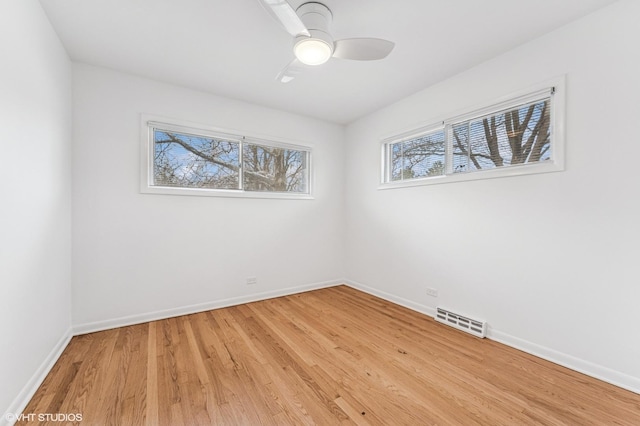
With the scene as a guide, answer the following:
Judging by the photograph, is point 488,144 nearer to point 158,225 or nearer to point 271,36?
point 271,36

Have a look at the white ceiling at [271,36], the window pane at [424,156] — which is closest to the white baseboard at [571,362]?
the window pane at [424,156]

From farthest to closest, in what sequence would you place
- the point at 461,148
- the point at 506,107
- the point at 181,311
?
the point at 181,311
the point at 461,148
the point at 506,107

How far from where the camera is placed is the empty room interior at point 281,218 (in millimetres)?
1606

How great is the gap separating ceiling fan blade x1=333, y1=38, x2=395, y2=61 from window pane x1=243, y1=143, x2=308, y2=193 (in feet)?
6.35

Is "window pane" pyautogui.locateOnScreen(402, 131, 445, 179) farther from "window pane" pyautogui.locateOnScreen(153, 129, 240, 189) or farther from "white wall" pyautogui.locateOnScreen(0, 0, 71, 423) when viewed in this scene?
"white wall" pyautogui.locateOnScreen(0, 0, 71, 423)

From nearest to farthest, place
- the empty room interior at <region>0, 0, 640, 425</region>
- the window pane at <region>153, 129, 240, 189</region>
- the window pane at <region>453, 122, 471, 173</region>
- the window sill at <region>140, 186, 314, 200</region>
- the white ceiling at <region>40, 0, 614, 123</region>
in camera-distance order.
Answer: the empty room interior at <region>0, 0, 640, 425</region>
the white ceiling at <region>40, 0, 614, 123</region>
the window pane at <region>453, 122, 471, 173</region>
the window sill at <region>140, 186, 314, 200</region>
the window pane at <region>153, 129, 240, 189</region>

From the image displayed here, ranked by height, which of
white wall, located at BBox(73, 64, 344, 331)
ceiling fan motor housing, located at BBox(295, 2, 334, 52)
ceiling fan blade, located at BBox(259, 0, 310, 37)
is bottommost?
white wall, located at BBox(73, 64, 344, 331)

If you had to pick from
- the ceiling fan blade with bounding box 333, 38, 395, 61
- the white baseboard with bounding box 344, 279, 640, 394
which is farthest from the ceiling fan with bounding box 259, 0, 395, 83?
the white baseboard with bounding box 344, 279, 640, 394

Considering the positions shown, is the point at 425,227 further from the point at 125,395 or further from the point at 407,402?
the point at 125,395

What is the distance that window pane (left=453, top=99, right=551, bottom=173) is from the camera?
7.20ft

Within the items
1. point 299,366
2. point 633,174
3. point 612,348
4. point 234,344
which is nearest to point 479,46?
point 633,174

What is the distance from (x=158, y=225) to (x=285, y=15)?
2.41 meters

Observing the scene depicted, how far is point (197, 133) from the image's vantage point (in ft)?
10.1

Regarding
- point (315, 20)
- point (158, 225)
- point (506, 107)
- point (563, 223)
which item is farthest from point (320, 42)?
point (158, 225)
